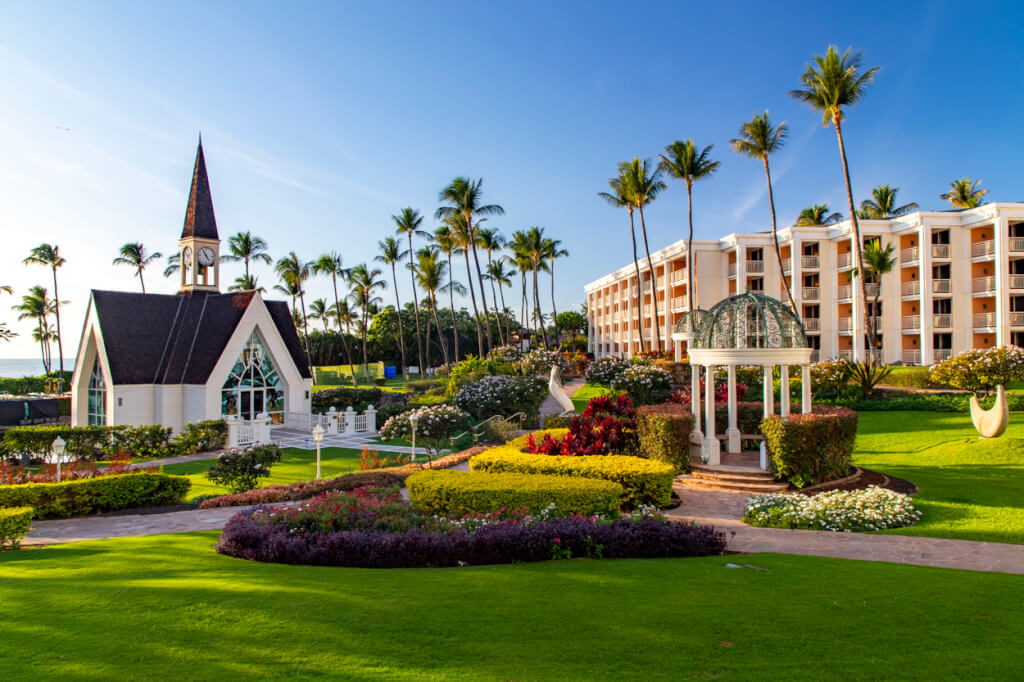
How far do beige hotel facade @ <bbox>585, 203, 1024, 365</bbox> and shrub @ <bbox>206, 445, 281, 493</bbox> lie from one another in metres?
23.0

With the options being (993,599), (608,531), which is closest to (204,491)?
(608,531)

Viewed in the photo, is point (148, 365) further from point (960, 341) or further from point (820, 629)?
point (960, 341)

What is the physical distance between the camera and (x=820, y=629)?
479 cm

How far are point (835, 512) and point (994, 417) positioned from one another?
8805mm

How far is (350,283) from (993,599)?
6259 cm

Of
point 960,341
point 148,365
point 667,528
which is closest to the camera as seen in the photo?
point 667,528

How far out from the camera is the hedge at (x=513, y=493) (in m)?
9.65

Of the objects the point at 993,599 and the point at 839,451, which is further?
the point at 839,451

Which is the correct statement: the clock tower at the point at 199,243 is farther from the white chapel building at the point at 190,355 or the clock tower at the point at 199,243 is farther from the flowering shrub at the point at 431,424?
the flowering shrub at the point at 431,424

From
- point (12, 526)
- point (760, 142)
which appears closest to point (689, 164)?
point (760, 142)

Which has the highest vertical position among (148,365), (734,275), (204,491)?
(734,275)

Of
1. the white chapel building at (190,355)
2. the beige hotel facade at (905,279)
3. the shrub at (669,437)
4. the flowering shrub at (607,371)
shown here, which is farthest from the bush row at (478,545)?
the beige hotel facade at (905,279)

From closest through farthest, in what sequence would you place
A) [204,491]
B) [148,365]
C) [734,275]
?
[204,491], [148,365], [734,275]

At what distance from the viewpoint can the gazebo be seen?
13.6 metres
